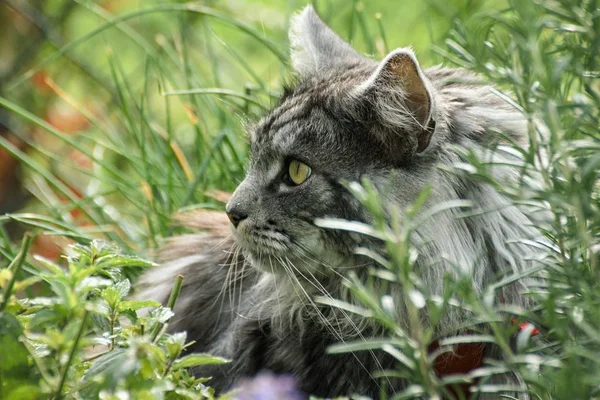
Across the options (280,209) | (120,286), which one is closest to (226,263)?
(280,209)

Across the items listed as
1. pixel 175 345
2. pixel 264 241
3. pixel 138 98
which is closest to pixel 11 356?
pixel 175 345

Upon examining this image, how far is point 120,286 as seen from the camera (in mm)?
1487

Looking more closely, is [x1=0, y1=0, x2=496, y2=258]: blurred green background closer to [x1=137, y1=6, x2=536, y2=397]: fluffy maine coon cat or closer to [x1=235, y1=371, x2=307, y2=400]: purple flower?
[x1=137, y1=6, x2=536, y2=397]: fluffy maine coon cat

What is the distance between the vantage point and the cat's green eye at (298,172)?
6.58 ft

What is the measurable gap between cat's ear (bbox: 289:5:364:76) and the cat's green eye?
16.9 inches

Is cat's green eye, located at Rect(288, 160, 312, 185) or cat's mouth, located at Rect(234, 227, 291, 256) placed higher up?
cat's green eye, located at Rect(288, 160, 312, 185)

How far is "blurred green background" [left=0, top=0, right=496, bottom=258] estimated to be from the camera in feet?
9.25

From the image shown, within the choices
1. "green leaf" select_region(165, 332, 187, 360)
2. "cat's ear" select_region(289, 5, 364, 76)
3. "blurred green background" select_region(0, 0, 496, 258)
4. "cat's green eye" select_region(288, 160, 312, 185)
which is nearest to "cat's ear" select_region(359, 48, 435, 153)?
"cat's green eye" select_region(288, 160, 312, 185)

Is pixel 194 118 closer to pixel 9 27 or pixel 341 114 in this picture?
pixel 341 114

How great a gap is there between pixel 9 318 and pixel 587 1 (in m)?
1.10

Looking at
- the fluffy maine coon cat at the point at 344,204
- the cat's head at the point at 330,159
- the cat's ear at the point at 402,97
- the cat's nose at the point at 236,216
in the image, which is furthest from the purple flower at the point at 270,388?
the cat's ear at the point at 402,97

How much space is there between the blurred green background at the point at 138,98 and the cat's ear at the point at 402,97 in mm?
618

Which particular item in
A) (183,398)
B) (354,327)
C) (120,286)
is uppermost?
(120,286)

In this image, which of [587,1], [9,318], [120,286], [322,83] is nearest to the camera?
[9,318]
